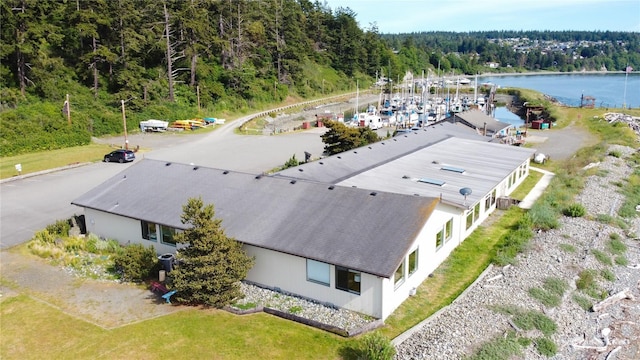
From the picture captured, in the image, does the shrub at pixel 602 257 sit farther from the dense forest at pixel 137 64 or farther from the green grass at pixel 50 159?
the dense forest at pixel 137 64

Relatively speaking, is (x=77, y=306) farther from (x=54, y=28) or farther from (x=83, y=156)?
(x=54, y=28)

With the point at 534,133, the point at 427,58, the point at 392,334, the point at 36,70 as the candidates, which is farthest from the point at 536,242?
the point at 427,58

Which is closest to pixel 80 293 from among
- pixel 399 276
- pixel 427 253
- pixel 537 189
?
pixel 399 276

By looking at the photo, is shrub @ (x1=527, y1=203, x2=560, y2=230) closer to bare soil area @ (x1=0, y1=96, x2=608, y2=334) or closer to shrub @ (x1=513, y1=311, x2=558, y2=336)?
shrub @ (x1=513, y1=311, x2=558, y2=336)

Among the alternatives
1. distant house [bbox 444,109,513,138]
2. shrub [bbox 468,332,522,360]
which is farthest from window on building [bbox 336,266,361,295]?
distant house [bbox 444,109,513,138]

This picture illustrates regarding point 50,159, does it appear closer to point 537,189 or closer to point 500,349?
point 537,189

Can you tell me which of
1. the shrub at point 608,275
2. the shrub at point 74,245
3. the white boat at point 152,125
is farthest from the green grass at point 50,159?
the shrub at point 608,275
